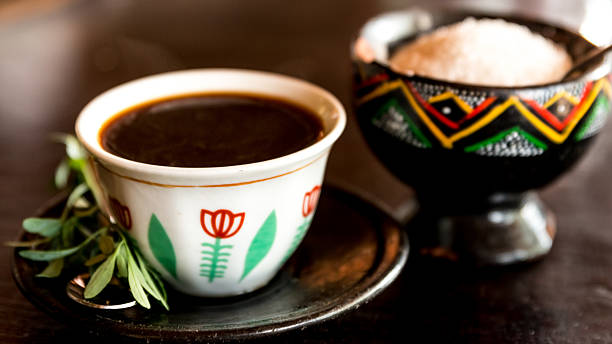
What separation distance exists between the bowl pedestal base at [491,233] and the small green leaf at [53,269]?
41cm

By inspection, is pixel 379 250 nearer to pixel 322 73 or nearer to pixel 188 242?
pixel 188 242

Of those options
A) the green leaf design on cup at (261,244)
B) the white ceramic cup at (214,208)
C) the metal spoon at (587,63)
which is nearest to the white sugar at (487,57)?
the metal spoon at (587,63)

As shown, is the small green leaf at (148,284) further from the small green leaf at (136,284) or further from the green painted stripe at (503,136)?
the green painted stripe at (503,136)

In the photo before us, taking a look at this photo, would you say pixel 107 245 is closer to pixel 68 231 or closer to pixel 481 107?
→ pixel 68 231

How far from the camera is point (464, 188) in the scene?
765 millimetres

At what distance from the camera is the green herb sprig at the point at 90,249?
613mm

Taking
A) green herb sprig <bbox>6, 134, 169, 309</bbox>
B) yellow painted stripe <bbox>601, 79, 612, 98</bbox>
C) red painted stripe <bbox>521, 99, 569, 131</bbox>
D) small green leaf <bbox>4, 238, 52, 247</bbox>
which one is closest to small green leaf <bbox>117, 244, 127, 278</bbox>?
green herb sprig <bbox>6, 134, 169, 309</bbox>

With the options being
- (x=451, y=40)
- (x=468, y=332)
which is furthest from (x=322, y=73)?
(x=468, y=332)

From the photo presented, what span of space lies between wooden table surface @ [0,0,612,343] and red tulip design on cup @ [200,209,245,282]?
0.31 ft

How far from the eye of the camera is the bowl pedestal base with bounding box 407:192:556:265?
0.79 metres

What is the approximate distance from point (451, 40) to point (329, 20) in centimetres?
92

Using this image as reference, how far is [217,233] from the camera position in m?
0.62

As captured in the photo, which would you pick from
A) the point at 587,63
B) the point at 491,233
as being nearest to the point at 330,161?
the point at 491,233

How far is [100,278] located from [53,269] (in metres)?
0.06
